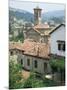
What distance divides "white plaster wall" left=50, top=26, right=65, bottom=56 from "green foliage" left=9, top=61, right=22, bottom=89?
346mm

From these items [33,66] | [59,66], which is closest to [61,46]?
[59,66]

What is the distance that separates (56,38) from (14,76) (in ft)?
1.63

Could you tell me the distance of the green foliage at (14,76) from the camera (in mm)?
1562

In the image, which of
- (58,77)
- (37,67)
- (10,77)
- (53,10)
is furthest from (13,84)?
(53,10)

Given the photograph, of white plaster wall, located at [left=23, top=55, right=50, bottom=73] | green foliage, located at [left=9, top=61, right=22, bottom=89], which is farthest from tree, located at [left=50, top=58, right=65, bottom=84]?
green foliage, located at [left=9, top=61, right=22, bottom=89]

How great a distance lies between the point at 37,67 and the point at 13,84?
250mm

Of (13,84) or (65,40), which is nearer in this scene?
(13,84)

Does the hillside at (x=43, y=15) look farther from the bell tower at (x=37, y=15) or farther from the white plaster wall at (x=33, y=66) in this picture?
the white plaster wall at (x=33, y=66)

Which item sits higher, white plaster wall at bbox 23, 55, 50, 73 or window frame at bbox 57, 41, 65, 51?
window frame at bbox 57, 41, 65, 51

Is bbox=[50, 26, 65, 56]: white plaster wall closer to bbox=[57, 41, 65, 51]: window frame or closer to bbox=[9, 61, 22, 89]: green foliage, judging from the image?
bbox=[57, 41, 65, 51]: window frame

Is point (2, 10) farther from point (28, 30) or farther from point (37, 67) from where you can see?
point (37, 67)

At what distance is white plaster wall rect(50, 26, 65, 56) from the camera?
1698mm

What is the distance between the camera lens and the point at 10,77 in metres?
1.56

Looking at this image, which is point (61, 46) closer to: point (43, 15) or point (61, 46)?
point (61, 46)
